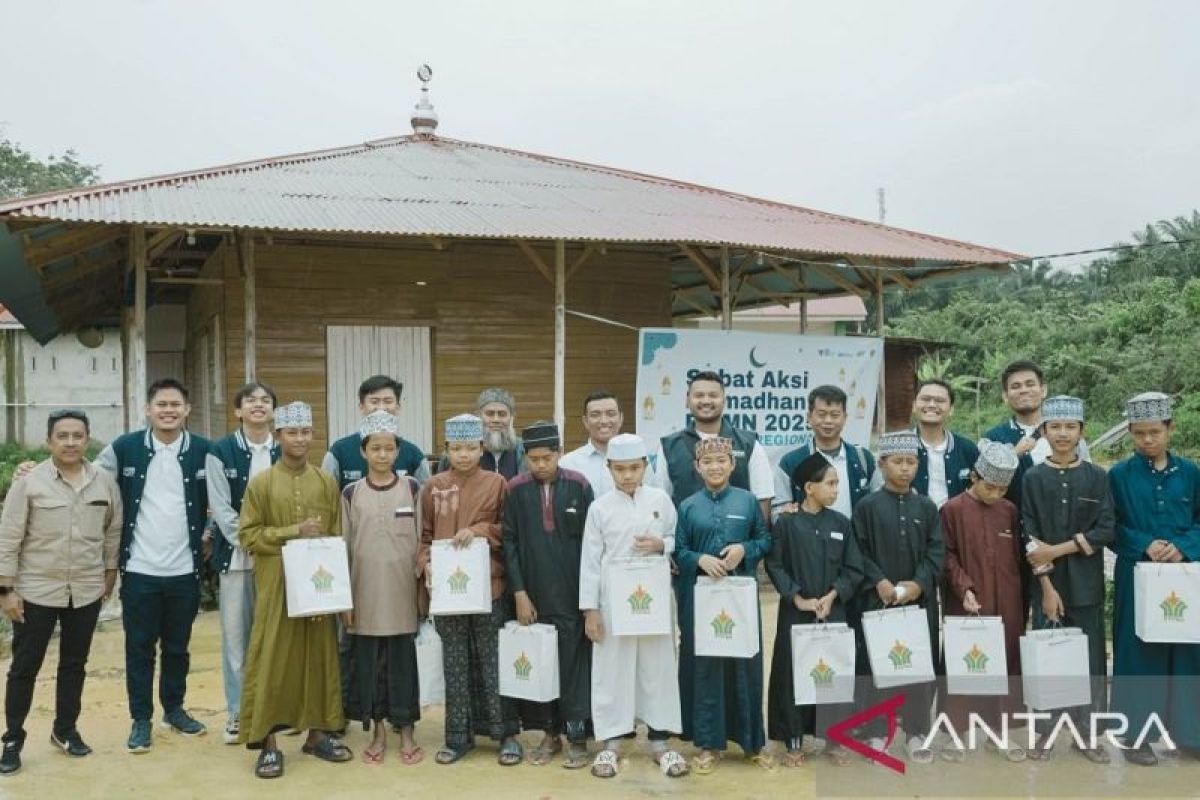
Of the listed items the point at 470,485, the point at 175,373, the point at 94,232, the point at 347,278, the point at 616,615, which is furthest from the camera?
the point at 175,373

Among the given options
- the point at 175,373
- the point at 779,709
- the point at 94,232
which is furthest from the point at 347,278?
the point at 175,373

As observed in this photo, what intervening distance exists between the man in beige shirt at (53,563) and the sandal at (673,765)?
2.66 metres

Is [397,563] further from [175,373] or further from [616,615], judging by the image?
[175,373]

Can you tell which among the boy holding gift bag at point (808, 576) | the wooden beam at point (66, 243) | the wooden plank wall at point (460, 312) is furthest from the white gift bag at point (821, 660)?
the wooden beam at point (66, 243)

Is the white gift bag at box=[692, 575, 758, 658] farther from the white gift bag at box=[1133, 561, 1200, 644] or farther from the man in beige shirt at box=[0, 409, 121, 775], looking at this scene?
the man in beige shirt at box=[0, 409, 121, 775]

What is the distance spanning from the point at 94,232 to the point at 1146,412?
27.6 ft

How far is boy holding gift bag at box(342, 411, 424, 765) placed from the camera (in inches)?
169

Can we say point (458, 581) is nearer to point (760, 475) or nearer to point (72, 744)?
point (760, 475)

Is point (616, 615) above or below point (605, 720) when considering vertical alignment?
above

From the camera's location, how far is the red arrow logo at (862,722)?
427cm

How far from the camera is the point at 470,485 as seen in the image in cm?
437

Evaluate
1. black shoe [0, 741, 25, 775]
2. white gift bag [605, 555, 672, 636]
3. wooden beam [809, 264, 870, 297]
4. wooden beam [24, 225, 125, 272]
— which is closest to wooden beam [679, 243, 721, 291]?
wooden beam [809, 264, 870, 297]

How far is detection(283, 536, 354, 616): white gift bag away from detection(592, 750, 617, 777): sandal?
1261 millimetres

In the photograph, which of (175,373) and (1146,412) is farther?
(175,373)
